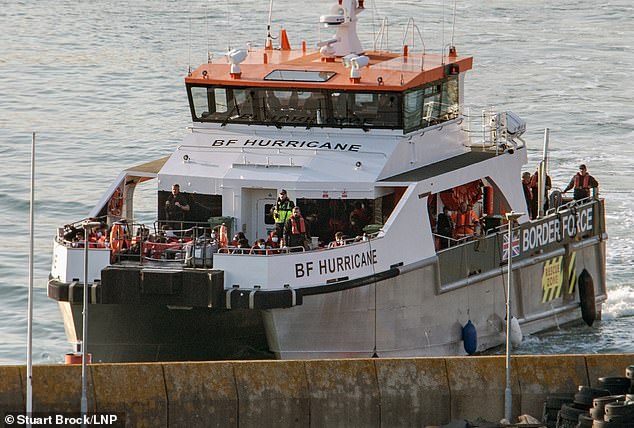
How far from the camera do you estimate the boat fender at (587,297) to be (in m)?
27.4

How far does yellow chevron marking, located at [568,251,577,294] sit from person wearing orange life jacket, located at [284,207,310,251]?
7264mm

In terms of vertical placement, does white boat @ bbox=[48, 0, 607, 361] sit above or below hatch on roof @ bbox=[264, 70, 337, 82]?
below

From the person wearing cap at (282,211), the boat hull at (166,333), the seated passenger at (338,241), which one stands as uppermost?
the person wearing cap at (282,211)

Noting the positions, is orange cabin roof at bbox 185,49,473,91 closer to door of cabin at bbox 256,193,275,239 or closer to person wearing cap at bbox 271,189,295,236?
door of cabin at bbox 256,193,275,239

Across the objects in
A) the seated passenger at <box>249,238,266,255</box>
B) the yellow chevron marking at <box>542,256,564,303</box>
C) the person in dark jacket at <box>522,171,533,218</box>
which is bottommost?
the yellow chevron marking at <box>542,256,564,303</box>

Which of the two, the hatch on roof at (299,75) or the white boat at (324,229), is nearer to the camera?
the white boat at (324,229)

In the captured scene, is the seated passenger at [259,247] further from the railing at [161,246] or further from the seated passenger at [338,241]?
the seated passenger at [338,241]

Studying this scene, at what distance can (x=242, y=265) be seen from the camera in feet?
66.1

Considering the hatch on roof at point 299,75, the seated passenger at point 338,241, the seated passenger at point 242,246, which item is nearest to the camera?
the seated passenger at point 242,246

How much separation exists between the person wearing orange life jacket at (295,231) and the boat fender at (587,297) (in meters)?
7.71

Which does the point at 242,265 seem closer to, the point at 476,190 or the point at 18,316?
the point at 476,190

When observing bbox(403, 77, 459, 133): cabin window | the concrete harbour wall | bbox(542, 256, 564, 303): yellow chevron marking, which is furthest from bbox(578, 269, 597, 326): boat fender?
the concrete harbour wall

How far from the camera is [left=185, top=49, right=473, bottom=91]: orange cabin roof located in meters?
23.1

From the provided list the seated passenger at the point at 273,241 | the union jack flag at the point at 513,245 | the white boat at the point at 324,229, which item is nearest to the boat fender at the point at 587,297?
the white boat at the point at 324,229
